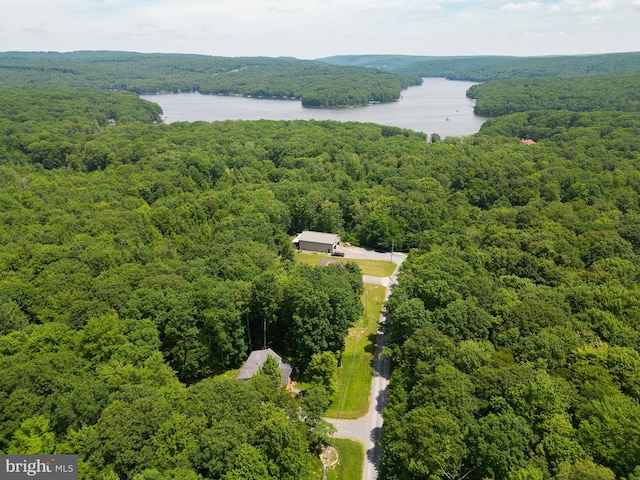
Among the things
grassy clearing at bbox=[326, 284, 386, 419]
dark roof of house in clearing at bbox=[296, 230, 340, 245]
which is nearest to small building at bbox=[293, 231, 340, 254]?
dark roof of house in clearing at bbox=[296, 230, 340, 245]

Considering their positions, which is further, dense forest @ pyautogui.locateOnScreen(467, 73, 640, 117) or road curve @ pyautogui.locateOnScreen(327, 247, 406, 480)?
dense forest @ pyautogui.locateOnScreen(467, 73, 640, 117)

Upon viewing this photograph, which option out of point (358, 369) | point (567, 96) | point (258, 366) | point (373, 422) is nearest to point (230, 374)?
point (258, 366)

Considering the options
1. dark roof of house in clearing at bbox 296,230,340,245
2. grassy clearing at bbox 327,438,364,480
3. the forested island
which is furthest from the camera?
dark roof of house in clearing at bbox 296,230,340,245

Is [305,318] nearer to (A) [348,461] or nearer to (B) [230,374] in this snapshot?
(B) [230,374]

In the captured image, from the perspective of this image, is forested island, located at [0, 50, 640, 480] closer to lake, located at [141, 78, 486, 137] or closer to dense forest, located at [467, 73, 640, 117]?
dense forest, located at [467, 73, 640, 117]

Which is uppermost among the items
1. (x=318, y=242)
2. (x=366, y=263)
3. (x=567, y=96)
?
(x=567, y=96)

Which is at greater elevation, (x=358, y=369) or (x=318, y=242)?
(x=318, y=242)

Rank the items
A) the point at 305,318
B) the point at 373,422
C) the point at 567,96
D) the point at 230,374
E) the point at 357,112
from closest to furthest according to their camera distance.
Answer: the point at 373,422 → the point at 305,318 → the point at 230,374 → the point at 567,96 → the point at 357,112
